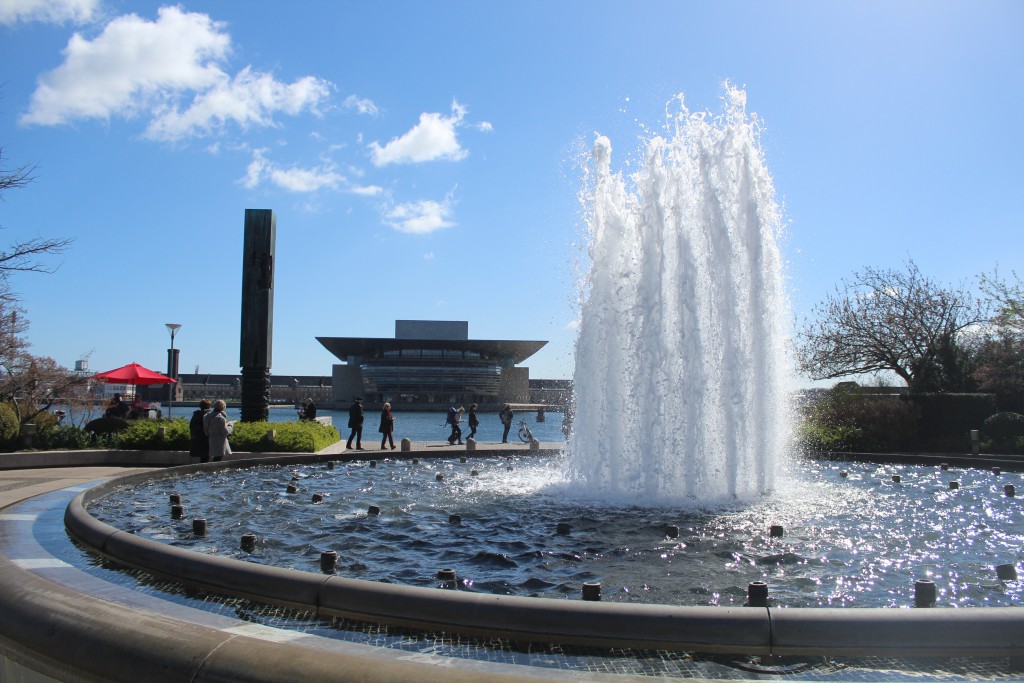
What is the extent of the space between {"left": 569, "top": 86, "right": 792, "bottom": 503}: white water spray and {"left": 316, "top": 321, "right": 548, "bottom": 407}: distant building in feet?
300

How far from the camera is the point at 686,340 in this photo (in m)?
11.2

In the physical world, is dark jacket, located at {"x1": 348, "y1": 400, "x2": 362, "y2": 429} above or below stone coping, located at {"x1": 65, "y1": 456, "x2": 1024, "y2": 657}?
above

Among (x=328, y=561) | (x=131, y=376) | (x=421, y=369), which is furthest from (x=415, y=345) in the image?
(x=328, y=561)

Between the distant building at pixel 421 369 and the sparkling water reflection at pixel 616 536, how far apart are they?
301 ft

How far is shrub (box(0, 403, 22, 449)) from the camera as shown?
15312 millimetres

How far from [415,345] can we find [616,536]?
9750 centimetres

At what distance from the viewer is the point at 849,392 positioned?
22.6 metres

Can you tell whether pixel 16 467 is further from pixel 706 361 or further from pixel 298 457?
pixel 706 361

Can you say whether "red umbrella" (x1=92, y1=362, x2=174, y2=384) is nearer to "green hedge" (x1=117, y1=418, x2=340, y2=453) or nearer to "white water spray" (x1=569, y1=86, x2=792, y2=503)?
"green hedge" (x1=117, y1=418, x2=340, y2=453)

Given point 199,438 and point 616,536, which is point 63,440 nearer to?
point 199,438

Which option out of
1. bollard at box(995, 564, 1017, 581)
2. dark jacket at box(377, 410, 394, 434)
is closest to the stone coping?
bollard at box(995, 564, 1017, 581)

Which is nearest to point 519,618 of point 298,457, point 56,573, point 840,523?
point 56,573

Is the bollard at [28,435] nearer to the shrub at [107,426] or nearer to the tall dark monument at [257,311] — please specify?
the shrub at [107,426]

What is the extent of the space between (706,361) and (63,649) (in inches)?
395
